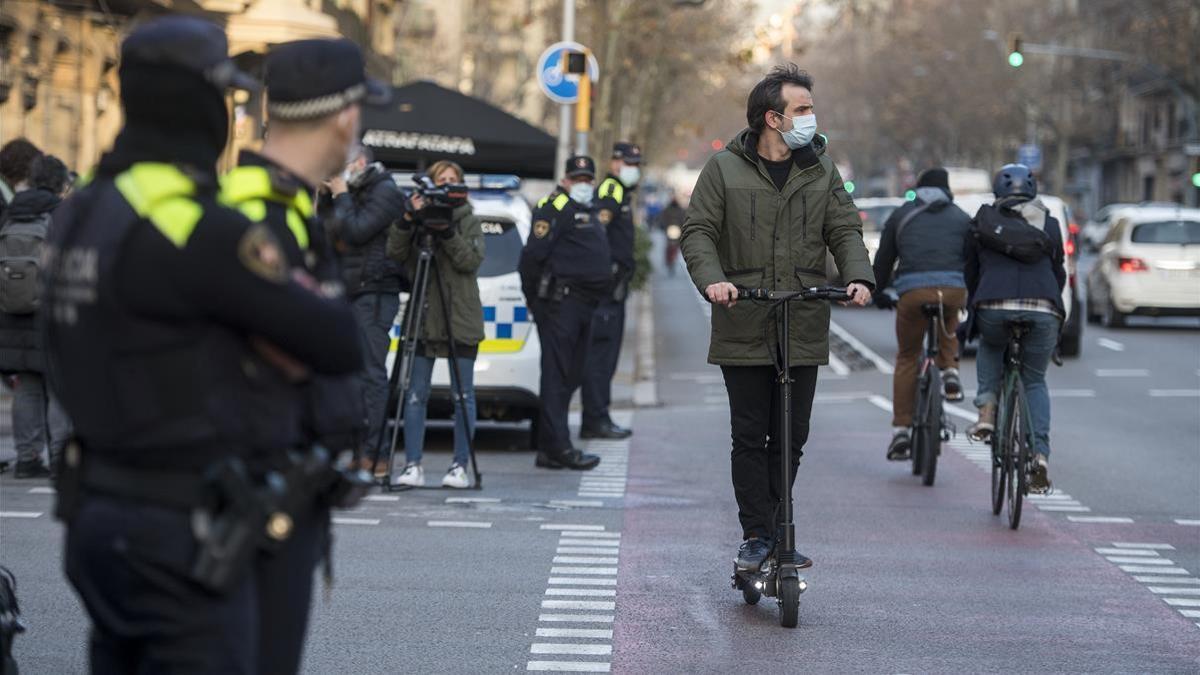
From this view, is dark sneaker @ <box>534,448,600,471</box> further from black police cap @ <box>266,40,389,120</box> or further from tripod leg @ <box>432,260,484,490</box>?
black police cap @ <box>266,40,389,120</box>

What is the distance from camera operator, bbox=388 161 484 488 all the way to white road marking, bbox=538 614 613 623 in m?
3.66

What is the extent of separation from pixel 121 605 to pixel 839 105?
4705 inches

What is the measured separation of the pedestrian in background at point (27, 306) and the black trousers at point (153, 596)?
7.50m

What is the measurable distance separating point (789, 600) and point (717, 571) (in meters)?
1.26

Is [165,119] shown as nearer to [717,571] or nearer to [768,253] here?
[768,253]

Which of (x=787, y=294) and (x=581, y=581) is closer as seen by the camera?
(x=787, y=294)

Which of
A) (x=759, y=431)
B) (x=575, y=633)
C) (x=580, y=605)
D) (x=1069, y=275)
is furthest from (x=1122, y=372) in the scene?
(x=575, y=633)

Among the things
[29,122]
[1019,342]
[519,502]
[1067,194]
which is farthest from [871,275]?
[1067,194]

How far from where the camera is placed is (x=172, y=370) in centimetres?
337

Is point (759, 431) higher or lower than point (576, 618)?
higher

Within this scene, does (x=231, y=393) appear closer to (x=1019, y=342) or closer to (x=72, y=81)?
(x=1019, y=342)

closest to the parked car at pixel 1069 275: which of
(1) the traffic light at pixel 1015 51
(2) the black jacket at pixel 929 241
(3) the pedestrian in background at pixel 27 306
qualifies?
(2) the black jacket at pixel 929 241

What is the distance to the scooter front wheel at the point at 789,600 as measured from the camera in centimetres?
718

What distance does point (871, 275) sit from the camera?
7.24 metres
